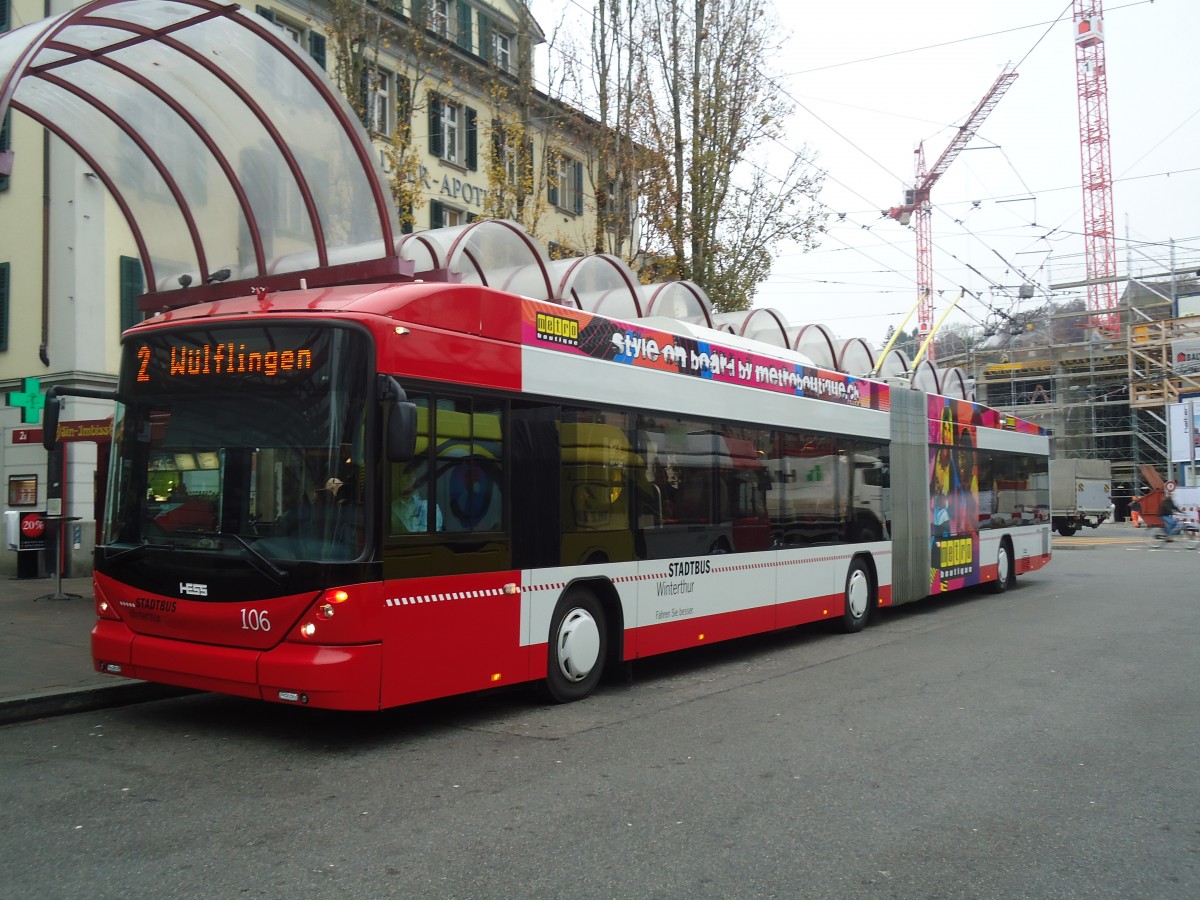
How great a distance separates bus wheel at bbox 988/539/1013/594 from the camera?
58.1 ft

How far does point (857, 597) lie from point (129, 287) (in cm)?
1285

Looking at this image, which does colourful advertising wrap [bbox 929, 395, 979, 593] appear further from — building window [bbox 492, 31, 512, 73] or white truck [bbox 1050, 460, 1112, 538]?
white truck [bbox 1050, 460, 1112, 538]

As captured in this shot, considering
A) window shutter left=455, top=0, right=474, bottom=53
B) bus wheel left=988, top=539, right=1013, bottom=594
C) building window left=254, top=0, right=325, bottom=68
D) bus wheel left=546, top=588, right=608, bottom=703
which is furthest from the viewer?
window shutter left=455, top=0, right=474, bottom=53

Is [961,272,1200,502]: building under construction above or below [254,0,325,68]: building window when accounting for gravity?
below

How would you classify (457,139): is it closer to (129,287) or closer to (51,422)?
(129,287)

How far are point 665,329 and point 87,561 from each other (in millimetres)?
11891

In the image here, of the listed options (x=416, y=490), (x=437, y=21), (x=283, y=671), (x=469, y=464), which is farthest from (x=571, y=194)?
(x=283, y=671)

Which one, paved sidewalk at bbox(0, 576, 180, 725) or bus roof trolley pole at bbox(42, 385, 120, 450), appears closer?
bus roof trolley pole at bbox(42, 385, 120, 450)

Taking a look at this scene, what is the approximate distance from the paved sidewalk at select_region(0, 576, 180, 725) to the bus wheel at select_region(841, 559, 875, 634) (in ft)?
24.9

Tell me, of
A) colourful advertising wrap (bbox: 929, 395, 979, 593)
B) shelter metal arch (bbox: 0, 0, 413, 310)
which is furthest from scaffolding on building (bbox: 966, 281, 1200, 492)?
shelter metal arch (bbox: 0, 0, 413, 310)

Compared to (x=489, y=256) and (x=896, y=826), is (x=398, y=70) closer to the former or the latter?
(x=489, y=256)

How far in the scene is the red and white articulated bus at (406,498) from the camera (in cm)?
645

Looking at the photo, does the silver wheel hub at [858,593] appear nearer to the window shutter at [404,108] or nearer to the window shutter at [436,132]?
the window shutter at [404,108]

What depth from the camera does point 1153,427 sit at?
154 ft
